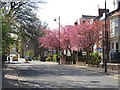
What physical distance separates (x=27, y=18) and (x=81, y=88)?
2170 centimetres

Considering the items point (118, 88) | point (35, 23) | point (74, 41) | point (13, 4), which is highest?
point (13, 4)

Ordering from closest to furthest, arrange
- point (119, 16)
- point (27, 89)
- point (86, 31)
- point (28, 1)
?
1. point (27, 89)
2. point (28, 1)
3. point (86, 31)
4. point (119, 16)

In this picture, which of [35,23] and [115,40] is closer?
[35,23]

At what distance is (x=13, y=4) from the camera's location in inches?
1296

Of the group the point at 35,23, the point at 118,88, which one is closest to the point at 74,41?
the point at 35,23

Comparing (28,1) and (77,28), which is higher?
→ (28,1)

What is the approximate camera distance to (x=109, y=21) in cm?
4062

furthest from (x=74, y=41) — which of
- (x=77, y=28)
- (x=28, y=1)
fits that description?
(x=28, y=1)

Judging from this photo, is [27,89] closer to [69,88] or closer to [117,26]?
[69,88]

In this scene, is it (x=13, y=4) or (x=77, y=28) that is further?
(x=77, y=28)

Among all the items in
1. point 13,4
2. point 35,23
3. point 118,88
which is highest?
point 13,4

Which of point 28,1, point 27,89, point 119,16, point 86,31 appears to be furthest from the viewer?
point 119,16

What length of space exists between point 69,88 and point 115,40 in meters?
28.1

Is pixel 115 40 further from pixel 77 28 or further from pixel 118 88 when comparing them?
pixel 118 88
